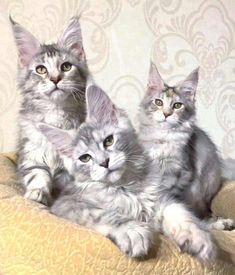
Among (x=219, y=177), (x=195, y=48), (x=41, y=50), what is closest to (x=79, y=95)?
(x=41, y=50)

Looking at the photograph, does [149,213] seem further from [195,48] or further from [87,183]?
[195,48]

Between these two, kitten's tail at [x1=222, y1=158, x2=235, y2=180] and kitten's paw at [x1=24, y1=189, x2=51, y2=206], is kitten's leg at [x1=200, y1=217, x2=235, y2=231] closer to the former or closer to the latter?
kitten's paw at [x1=24, y1=189, x2=51, y2=206]

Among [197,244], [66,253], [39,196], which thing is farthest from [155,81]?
[66,253]

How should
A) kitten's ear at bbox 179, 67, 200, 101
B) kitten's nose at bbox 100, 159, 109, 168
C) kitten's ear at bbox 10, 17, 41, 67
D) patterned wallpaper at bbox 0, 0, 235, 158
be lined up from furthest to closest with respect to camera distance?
patterned wallpaper at bbox 0, 0, 235, 158 < kitten's ear at bbox 179, 67, 200, 101 < kitten's ear at bbox 10, 17, 41, 67 < kitten's nose at bbox 100, 159, 109, 168

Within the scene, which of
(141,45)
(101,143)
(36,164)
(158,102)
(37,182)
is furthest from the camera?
(141,45)

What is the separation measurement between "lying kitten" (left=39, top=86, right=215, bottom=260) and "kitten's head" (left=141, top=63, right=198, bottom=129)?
24cm

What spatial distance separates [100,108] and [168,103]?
34 cm

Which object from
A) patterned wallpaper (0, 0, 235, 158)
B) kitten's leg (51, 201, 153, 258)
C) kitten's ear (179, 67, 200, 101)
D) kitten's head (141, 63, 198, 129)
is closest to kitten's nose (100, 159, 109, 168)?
kitten's leg (51, 201, 153, 258)

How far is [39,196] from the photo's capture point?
1243mm

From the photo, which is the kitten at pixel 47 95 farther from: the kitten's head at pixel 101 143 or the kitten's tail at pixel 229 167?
the kitten's tail at pixel 229 167

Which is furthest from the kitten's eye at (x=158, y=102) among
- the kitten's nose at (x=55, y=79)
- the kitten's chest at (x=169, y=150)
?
the kitten's nose at (x=55, y=79)

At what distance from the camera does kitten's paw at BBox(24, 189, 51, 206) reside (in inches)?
48.7

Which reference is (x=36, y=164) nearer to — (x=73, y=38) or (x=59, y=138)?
(x=59, y=138)

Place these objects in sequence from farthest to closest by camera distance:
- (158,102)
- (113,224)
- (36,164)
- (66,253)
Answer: (158,102)
(36,164)
(113,224)
(66,253)
